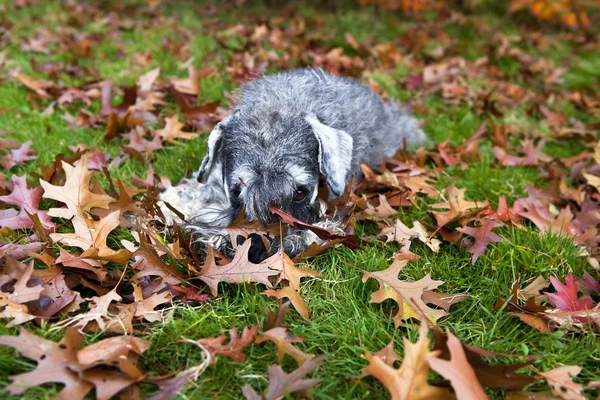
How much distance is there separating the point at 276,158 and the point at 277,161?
27mm

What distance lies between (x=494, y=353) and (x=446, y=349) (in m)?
0.28

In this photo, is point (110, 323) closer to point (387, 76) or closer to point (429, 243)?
point (429, 243)

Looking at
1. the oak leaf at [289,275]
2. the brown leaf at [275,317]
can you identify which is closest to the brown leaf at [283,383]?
the brown leaf at [275,317]

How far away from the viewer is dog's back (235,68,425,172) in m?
3.82

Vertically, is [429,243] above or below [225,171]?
below

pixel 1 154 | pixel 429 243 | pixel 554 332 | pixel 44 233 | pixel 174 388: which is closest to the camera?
pixel 174 388

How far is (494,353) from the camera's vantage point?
2.41 m

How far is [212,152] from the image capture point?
3.63 m

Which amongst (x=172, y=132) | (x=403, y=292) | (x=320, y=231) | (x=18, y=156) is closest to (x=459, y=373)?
(x=403, y=292)

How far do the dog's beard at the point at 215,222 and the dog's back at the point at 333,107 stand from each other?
698 mm

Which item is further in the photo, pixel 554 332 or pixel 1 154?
pixel 1 154

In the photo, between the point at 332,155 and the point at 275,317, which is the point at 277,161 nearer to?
the point at 332,155

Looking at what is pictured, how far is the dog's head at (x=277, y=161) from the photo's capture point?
322 cm

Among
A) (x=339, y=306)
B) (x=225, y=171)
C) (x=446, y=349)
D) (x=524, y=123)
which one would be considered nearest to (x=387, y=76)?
(x=524, y=123)
